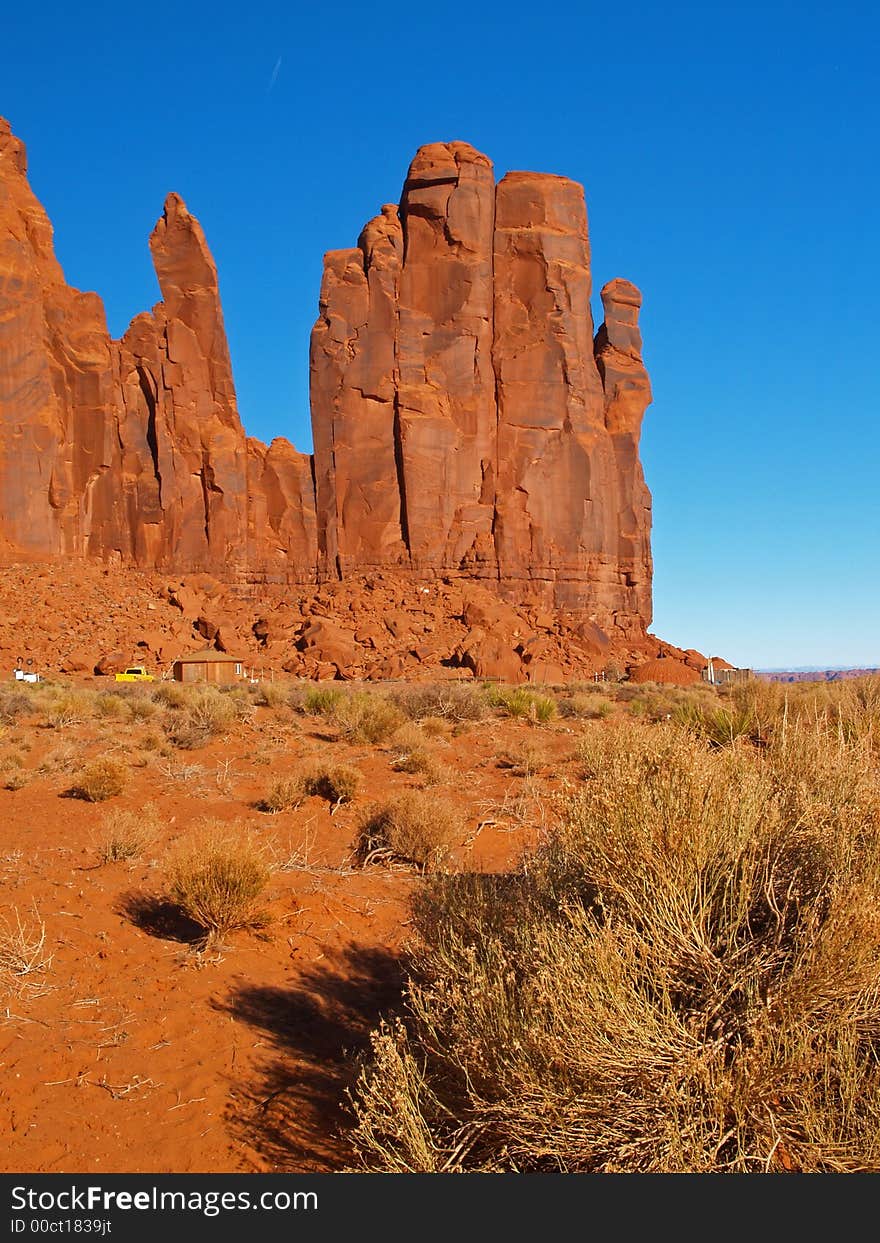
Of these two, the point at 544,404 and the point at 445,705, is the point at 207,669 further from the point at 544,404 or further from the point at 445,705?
the point at 544,404

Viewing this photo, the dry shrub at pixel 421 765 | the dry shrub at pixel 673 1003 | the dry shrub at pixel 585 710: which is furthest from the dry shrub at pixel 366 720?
the dry shrub at pixel 673 1003

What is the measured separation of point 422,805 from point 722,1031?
17.1ft

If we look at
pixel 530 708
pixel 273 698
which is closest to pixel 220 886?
pixel 530 708

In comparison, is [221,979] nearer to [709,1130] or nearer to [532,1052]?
[532,1052]

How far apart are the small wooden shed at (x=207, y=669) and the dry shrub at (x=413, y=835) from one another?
25276 millimetres

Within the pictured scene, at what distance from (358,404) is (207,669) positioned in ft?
61.3

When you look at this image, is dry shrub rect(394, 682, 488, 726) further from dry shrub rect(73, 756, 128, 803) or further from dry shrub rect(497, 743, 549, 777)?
dry shrub rect(73, 756, 128, 803)

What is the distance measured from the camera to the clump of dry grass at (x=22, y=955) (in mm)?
5527

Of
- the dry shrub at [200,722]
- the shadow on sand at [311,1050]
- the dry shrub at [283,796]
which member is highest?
the dry shrub at [200,722]

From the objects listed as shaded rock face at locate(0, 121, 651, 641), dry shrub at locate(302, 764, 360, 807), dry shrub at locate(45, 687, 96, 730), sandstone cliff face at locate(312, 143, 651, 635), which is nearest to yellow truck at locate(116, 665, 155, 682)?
shaded rock face at locate(0, 121, 651, 641)

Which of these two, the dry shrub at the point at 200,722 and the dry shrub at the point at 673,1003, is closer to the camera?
the dry shrub at the point at 673,1003

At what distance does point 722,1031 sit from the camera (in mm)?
2998

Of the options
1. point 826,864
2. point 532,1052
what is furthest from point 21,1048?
point 826,864

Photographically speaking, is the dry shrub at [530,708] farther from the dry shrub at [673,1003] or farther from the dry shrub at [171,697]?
the dry shrub at [673,1003]
